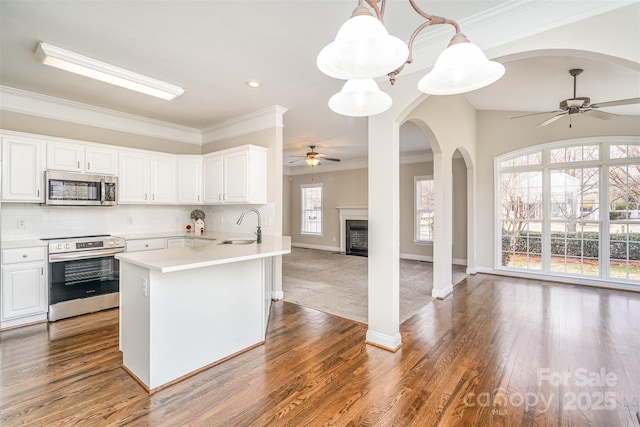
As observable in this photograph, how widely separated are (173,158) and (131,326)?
10.4 feet

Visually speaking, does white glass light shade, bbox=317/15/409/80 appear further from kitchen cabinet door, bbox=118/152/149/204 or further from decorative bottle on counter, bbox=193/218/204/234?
decorative bottle on counter, bbox=193/218/204/234

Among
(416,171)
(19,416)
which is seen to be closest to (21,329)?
(19,416)

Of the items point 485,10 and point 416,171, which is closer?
point 485,10

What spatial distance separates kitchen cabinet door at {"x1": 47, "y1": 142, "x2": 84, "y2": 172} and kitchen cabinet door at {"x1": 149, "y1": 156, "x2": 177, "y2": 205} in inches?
35.3

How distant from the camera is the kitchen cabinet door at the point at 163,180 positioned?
15.1 ft

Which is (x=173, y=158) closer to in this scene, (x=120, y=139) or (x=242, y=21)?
(x=120, y=139)

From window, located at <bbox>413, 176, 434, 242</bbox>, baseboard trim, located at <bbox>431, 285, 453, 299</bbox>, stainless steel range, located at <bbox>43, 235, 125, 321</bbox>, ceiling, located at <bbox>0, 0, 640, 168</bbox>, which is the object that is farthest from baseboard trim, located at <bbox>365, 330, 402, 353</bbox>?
window, located at <bbox>413, 176, 434, 242</bbox>

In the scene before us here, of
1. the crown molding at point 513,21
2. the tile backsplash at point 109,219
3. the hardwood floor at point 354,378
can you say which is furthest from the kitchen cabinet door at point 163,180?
the crown molding at point 513,21

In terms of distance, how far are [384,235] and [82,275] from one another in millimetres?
3637

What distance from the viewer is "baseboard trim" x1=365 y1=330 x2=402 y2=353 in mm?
2768

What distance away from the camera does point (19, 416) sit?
1865 mm

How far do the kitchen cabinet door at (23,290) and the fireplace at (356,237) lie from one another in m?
6.79

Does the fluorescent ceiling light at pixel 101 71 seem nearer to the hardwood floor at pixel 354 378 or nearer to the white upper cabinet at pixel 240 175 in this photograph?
the white upper cabinet at pixel 240 175

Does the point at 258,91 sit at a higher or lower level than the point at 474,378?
higher
